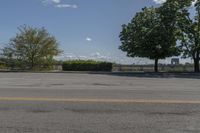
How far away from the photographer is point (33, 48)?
6066 centimetres

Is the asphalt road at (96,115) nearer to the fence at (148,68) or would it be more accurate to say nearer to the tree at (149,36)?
the tree at (149,36)

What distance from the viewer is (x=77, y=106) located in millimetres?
12492

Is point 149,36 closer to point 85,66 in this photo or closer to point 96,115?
point 85,66

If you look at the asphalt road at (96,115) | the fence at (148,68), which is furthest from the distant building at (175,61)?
the asphalt road at (96,115)

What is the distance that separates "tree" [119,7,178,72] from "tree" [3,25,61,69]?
9.62m

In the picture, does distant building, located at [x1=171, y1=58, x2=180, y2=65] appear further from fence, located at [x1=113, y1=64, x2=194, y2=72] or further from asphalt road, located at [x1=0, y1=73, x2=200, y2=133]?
asphalt road, located at [x1=0, y1=73, x2=200, y2=133]

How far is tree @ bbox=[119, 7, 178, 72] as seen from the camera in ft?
177

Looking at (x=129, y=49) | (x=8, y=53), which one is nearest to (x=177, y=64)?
(x=129, y=49)

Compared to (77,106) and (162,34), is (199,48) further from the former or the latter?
(77,106)

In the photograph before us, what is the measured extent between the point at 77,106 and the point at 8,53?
5036 centimetres

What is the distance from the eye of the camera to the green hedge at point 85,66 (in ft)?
194

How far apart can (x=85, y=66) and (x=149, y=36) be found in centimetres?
972

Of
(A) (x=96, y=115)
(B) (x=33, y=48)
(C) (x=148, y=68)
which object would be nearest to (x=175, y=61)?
(C) (x=148, y=68)

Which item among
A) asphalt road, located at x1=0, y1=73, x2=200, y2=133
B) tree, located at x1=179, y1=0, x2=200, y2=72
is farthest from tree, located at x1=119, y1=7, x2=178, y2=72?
asphalt road, located at x1=0, y1=73, x2=200, y2=133
